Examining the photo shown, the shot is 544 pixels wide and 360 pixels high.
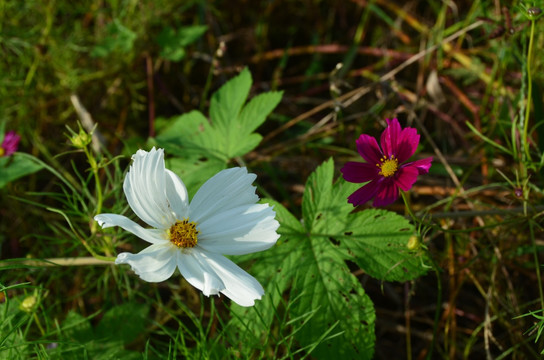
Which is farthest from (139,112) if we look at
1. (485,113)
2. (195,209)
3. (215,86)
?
(485,113)

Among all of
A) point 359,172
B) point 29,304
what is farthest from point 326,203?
point 29,304

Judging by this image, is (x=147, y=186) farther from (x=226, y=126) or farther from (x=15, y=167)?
(x=15, y=167)

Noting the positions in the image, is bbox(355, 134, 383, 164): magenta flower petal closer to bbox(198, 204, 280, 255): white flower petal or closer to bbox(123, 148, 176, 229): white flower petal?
bbox(198, 204, 280, 255): white flower petal

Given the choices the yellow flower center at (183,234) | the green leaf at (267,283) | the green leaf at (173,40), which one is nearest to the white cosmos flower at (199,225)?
the yellow flower center at (183,234)

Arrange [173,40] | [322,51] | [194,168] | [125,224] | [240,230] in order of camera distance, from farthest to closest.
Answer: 1. [322,51]
2. [173,40]
3. [194,168]
4. [240,230]
5. [125,224]

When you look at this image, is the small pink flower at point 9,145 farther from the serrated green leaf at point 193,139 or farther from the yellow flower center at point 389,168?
the yellow flower center at point 389,168

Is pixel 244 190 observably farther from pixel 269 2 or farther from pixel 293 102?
pixel 269 2
